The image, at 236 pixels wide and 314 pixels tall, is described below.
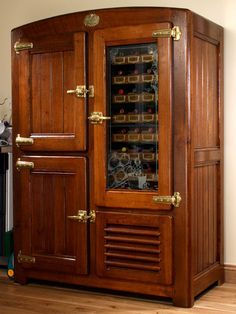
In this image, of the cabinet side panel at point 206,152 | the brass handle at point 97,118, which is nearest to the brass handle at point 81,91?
the brass handle at point 97,118

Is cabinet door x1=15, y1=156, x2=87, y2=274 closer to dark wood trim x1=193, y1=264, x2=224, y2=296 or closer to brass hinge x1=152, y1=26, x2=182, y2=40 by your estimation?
Result: dark wood trim x1=193, y1=264, x2=224, y2=296

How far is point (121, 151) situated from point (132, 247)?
22.6 inches

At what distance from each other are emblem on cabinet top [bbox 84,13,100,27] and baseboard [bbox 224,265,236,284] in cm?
177

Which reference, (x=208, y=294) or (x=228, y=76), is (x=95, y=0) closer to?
(x=228, y=76)

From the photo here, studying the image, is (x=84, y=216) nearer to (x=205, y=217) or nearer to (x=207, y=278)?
(x=205, y=217)

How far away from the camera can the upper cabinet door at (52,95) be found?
11.5 ft

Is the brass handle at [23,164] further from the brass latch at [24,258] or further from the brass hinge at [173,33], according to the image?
the brass hinge at [173,33]

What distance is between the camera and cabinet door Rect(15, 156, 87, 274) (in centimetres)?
355

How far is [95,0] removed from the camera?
4.12m

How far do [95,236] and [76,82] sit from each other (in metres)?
0.95

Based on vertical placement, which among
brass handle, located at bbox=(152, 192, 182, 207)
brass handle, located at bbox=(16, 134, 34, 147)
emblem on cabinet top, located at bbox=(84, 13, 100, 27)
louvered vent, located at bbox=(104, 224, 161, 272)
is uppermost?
emblem on cabinet top, located at bbox=(84, 13, 100, 27)

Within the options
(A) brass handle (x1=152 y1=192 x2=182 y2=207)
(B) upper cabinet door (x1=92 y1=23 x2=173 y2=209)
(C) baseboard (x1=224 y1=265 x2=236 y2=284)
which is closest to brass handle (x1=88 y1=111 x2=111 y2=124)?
(B) upper cabinet door (x1=92 y1=23 x2=173 y2=209)

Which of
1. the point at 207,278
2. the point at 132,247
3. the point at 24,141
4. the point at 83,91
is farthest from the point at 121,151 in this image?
the point at 207,278

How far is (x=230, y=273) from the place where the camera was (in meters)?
3.76
